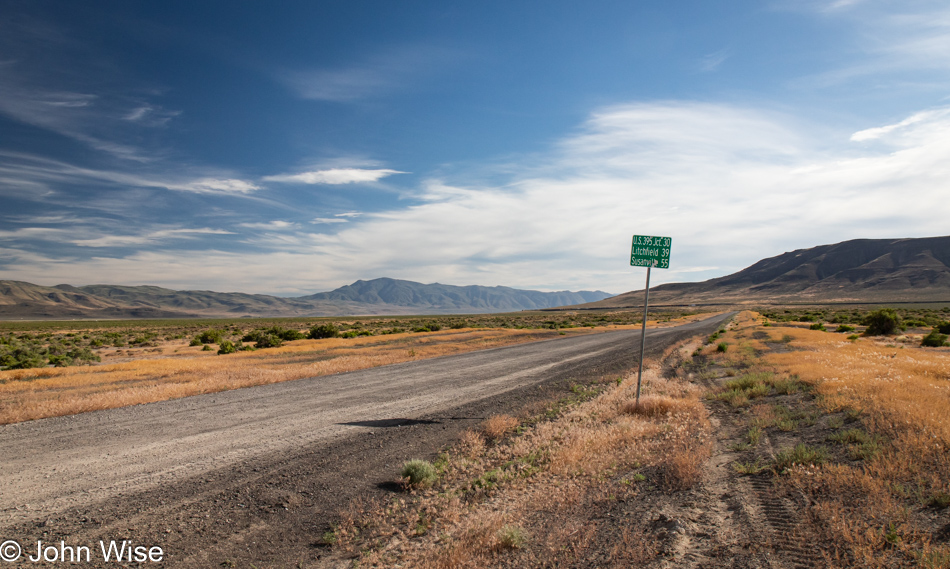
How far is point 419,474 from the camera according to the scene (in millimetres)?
6777

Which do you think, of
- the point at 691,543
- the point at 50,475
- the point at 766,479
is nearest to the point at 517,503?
the point at 691,543

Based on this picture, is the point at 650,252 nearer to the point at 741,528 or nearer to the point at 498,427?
the point at 498,427

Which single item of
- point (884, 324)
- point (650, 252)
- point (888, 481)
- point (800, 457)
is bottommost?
point (800, 457)

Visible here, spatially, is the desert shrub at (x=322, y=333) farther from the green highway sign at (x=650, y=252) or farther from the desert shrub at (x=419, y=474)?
the desert shrub at (x=419, y=474)

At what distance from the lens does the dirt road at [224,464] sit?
17.0ft

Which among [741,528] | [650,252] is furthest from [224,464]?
[650,252]

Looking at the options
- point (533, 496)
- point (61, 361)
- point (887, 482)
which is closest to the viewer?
point (887, 482)

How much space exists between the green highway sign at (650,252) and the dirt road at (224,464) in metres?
5.47

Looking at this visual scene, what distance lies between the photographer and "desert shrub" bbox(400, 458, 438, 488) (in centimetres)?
670

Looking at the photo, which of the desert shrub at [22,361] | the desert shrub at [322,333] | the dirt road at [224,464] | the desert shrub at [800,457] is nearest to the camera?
the dirt road at [224,464]

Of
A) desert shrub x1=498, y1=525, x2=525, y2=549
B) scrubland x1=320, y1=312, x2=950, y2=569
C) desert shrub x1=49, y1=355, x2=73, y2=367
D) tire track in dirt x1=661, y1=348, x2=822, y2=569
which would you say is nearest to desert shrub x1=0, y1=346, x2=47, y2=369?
desert shrub x1=49, y1=355, x2=73, y2=367

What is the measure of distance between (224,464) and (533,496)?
5525 mm

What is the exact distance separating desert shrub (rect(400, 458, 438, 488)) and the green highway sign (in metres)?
6.79

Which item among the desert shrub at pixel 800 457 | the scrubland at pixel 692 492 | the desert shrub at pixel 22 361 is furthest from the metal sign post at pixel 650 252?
the desert shrub at pixel 22 361
